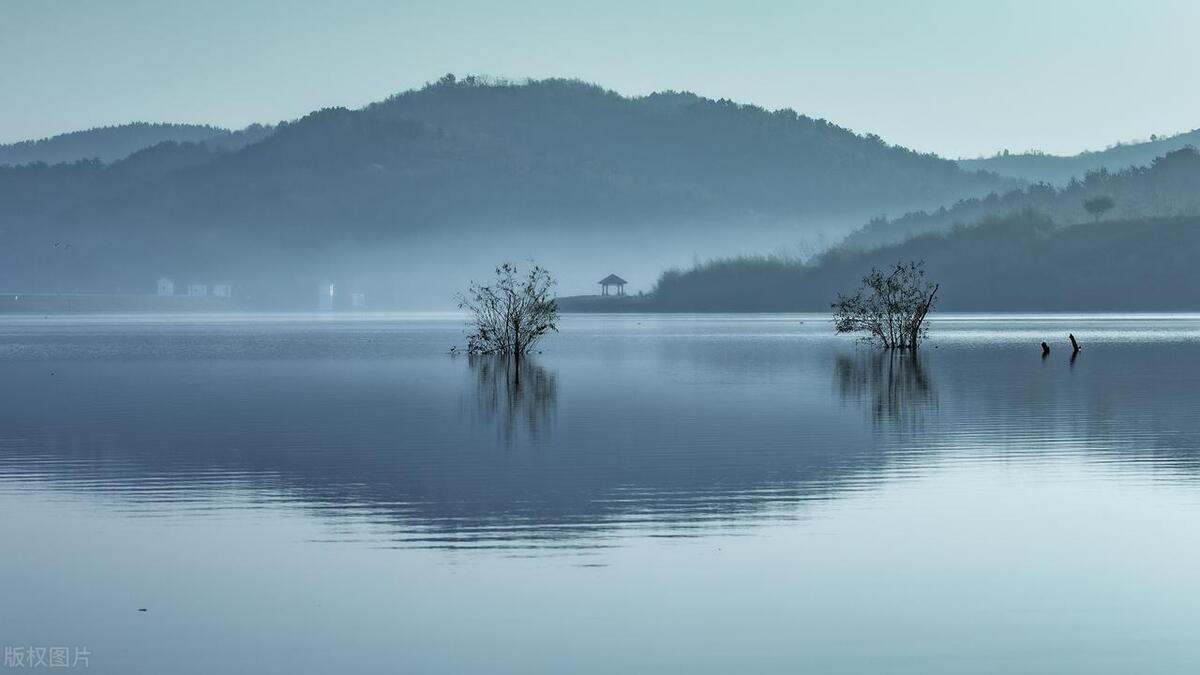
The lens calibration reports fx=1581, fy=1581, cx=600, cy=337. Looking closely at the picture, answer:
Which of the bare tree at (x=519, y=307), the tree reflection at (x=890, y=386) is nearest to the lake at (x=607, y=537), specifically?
the tree reflection at (x=890, y=386)

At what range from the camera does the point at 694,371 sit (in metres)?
49.7

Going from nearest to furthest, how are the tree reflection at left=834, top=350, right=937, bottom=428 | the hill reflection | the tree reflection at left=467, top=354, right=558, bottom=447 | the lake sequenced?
the lake, the hill reflection, the tree reflection at left=467, top=354, right=558, bottom=447, the tree reflection at left=834, top=350, right=937, bottom=428

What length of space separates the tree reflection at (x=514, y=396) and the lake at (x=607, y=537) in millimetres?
281

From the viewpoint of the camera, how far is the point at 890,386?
39938mm

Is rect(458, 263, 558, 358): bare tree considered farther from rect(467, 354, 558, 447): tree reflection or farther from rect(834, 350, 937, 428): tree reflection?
rect(834, 350, 937, 428): tree reflection

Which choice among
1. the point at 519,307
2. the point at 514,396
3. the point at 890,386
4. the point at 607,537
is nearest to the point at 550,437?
the point at 607,537

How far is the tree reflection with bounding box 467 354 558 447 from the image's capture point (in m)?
28.4

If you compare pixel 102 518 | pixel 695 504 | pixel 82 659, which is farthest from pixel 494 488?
pixel 82 659

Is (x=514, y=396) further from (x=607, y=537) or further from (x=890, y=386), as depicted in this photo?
(x=607, y=537)

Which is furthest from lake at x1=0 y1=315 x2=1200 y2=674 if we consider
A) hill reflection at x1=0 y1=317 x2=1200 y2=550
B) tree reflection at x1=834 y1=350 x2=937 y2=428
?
tree reflection at x1=834 y1=350 x2=937 y2=428

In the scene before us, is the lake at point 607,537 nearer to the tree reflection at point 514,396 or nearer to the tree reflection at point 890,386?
the tree reflection at point 514,396

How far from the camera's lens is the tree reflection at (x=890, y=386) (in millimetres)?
30766

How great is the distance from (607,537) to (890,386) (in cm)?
2547

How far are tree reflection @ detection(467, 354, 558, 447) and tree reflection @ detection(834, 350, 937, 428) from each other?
258 inches
